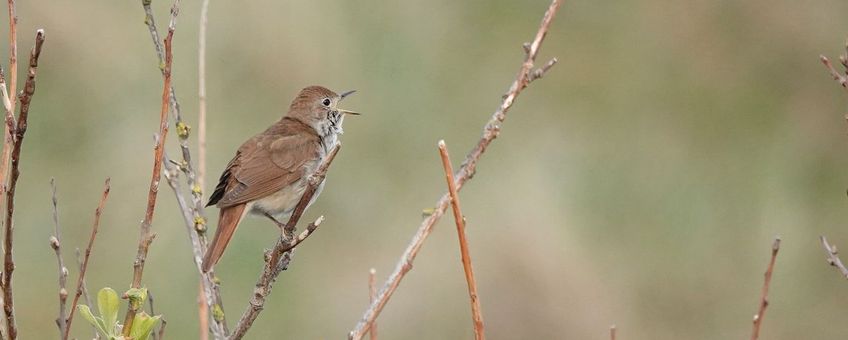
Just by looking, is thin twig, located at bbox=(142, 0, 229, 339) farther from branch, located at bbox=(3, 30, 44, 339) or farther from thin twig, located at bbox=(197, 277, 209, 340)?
branch, located at bbox=(3, 30, 44, 339)

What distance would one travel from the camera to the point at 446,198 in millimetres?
2766

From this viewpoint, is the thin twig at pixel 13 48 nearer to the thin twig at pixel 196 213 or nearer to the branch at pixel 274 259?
the thin twig at pixel 196 213

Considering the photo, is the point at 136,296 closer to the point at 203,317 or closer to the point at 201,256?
the point at 203,317

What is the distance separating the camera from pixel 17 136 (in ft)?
7.48

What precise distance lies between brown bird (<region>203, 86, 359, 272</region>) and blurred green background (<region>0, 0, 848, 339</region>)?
2311 millimetres

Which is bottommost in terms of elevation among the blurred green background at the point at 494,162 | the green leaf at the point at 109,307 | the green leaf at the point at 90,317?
the green leaf at the point at 90,317

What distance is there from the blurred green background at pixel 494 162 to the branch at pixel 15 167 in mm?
5051

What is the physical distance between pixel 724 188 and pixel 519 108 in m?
1.51

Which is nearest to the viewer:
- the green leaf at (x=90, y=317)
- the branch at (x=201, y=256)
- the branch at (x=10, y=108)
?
the branch at (x=10, y=108)

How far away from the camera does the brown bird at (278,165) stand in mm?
4559

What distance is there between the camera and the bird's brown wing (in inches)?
183

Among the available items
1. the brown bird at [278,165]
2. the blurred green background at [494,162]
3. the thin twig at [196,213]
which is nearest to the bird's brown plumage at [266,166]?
the brown bird at [278,165]

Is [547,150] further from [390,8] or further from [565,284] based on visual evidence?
[390,8]

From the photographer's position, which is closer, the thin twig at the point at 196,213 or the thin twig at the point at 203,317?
the thin twig at the point at 203,317
